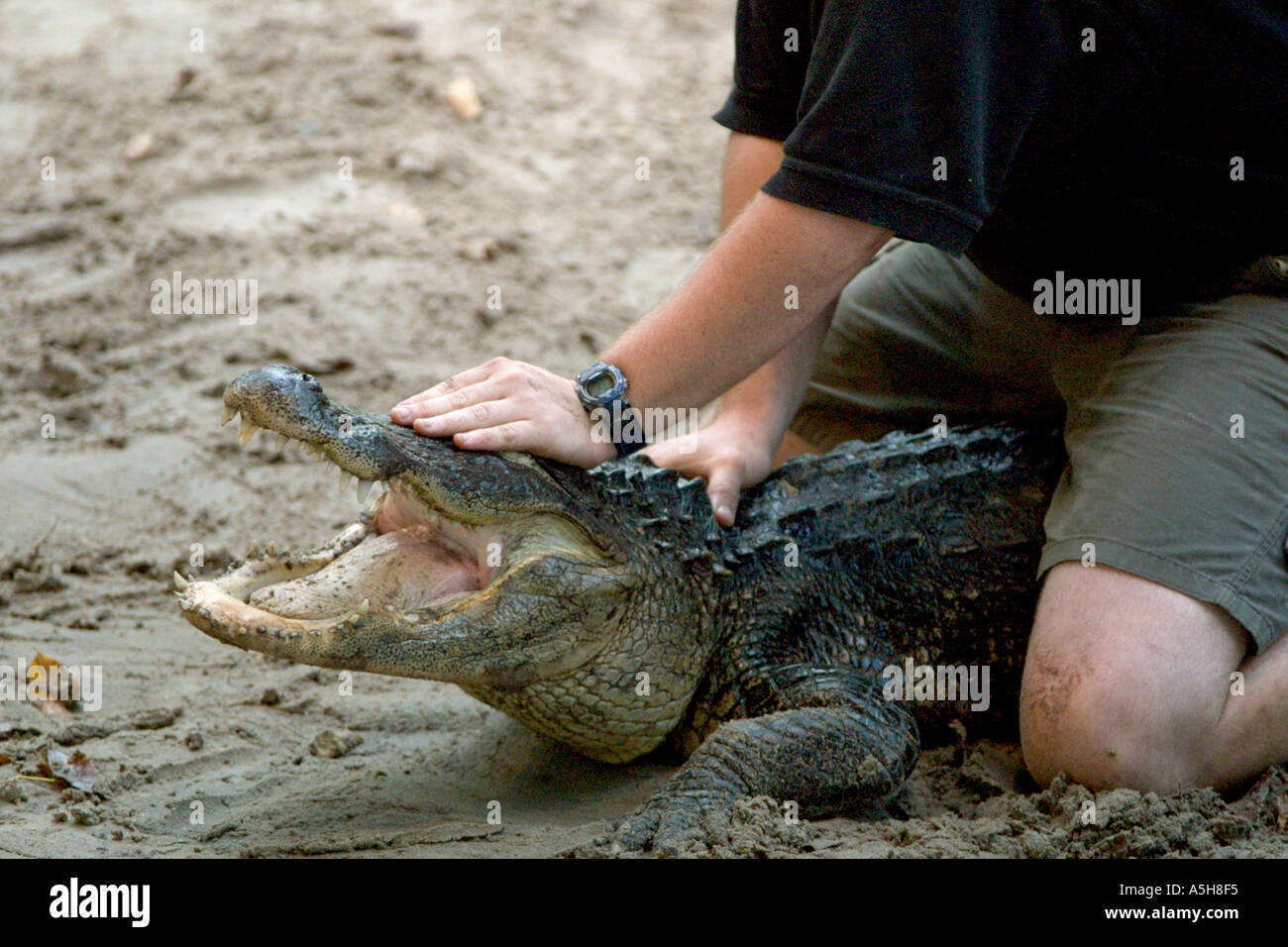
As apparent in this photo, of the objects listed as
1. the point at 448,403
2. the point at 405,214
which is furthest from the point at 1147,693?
the point at 405,214

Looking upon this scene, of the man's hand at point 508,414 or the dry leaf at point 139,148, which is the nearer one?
the man's hand at point 508,414

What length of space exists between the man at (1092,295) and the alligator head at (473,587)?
120 mm

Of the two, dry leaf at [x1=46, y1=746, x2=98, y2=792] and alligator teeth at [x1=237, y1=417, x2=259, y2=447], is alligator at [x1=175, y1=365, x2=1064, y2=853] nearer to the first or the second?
alligator teeth at [x1=237, y1=417, x2=259, y2=447]

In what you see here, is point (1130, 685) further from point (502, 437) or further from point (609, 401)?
point (502, 437)

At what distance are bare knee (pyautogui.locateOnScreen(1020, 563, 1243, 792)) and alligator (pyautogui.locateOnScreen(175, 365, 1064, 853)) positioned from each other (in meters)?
0.32

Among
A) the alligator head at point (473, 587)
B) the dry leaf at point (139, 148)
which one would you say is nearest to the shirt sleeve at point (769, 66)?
the alligator head at point (473, 587)

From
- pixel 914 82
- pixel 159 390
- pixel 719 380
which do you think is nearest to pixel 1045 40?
pixel 914 82

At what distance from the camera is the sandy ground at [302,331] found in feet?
A: 8.07

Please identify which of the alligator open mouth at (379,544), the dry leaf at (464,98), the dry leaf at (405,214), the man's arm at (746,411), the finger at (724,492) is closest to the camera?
the alligator open mouth at (379,544)

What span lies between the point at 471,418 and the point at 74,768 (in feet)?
3.52

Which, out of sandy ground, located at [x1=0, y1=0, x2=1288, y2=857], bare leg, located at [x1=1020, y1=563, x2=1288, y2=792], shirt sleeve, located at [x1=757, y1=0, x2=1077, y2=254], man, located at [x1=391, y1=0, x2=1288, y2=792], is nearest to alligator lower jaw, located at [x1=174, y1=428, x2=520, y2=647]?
man, located at [x1=391, y1=0, x2=1288, y2=792]

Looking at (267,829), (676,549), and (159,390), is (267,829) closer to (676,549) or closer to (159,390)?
(676,549)

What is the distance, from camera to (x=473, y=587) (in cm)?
259

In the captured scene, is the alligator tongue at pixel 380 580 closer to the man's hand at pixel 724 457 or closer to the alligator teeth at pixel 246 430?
the alligator teeth at pixel 246 430
